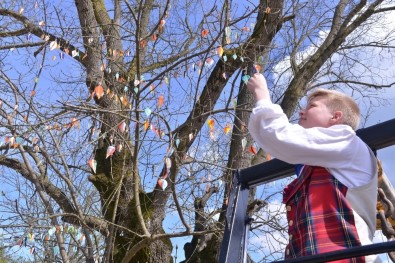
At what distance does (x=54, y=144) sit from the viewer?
5.83 meters

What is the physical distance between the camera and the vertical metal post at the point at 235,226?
161 centimetres

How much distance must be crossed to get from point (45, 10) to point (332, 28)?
3694mm

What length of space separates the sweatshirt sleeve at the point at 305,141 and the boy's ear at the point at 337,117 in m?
0.09

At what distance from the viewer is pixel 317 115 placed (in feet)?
6.30

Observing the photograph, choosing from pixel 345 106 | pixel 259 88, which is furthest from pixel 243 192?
pixel 345 106

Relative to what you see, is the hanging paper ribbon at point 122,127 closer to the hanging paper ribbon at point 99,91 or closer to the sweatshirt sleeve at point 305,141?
the hanging paper ribbon at point 99,91

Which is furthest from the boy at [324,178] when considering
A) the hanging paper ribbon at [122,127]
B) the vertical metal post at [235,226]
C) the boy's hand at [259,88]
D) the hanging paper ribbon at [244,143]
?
the hanging paper ribbon at [244,143]

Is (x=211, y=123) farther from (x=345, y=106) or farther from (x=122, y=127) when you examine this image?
(x=345, y=106)

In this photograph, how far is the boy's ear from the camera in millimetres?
1884

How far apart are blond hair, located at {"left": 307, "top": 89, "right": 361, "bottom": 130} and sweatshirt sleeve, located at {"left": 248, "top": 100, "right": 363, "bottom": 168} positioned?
13 centimetres

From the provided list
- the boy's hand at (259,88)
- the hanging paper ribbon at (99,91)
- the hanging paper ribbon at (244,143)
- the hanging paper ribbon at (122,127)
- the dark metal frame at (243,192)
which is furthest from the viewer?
the hanging paper ribbon at (244,143)

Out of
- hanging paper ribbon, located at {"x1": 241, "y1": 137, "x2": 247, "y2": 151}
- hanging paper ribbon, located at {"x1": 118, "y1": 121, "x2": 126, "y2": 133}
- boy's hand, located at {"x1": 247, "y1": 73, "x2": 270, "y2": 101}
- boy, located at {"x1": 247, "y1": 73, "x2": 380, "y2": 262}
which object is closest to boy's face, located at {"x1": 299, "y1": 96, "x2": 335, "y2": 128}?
boy, located at {"x1": 247, "y1": 73, "x2": 380, "y2": 262}

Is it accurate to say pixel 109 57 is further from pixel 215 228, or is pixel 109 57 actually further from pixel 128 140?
pixel 215 228

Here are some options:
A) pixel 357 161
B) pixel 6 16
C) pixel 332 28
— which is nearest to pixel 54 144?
pixel 6 16
